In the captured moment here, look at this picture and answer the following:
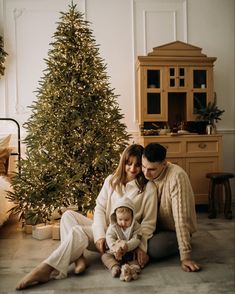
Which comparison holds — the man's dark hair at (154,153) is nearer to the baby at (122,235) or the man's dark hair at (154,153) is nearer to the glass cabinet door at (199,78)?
the baby at (122,235)

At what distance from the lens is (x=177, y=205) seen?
2359 mm

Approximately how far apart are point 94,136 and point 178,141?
1.09 m

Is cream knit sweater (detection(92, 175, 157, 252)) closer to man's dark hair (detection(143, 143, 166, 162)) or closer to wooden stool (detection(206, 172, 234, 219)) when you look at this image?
man's dark hair (detection(143, 143, 166, 162))

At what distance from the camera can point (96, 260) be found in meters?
2.53

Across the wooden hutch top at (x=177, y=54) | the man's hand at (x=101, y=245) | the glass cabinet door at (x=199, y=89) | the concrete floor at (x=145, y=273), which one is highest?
the wooden hutch top at (x=177, y=54)

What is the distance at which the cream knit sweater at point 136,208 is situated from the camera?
2.41m

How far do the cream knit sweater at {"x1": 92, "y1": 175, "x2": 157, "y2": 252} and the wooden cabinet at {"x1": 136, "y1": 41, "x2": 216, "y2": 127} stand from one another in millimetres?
1818

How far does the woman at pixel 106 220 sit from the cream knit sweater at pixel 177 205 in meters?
0.08

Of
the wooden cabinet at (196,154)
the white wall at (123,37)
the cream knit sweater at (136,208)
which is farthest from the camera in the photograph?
the white wall at (123,37)

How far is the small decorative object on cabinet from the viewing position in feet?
13.3

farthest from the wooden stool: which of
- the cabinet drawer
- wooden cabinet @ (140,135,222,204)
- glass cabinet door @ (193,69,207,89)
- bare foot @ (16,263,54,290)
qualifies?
bare foot @ (16,263,54,290)

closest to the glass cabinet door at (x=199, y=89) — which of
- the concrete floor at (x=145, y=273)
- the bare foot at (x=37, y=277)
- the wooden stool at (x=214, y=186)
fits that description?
the wooden stool at (x=214, y=186)

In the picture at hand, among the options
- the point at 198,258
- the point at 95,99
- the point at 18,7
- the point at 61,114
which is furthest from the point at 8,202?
the point at 18,7

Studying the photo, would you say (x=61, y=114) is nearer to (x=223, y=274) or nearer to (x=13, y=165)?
(x=13, y=165)
